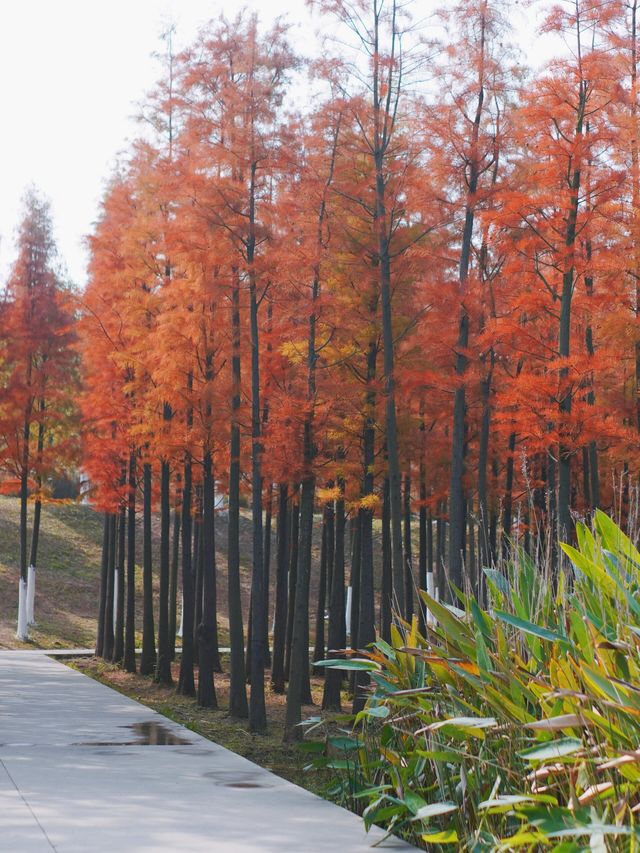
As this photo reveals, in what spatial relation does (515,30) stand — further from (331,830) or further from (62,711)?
(331,830)

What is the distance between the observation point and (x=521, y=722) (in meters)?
6.69

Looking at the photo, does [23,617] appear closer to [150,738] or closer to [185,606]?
[185,606]

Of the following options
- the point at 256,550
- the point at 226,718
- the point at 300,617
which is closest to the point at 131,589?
the point at 226,718

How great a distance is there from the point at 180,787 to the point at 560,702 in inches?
152

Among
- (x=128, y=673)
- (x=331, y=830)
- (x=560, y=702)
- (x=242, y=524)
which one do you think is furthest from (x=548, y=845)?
(x=242, y=524)

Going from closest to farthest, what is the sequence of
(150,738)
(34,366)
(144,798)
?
(144,798) < (150,738) < (34,366)

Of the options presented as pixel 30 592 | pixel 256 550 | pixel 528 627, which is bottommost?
pixel 30 592

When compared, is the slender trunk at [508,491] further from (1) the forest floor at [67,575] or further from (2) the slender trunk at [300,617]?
(1) the forest floor at [67,575]

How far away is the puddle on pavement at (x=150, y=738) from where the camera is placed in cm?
1175

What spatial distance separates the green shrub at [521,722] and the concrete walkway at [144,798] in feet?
1.75

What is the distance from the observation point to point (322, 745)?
1005cm

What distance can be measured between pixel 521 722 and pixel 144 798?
10.5ft

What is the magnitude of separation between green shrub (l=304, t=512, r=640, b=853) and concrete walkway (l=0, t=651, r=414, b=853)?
0.53 meters

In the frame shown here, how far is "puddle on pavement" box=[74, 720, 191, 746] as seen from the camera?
11.7 metres
